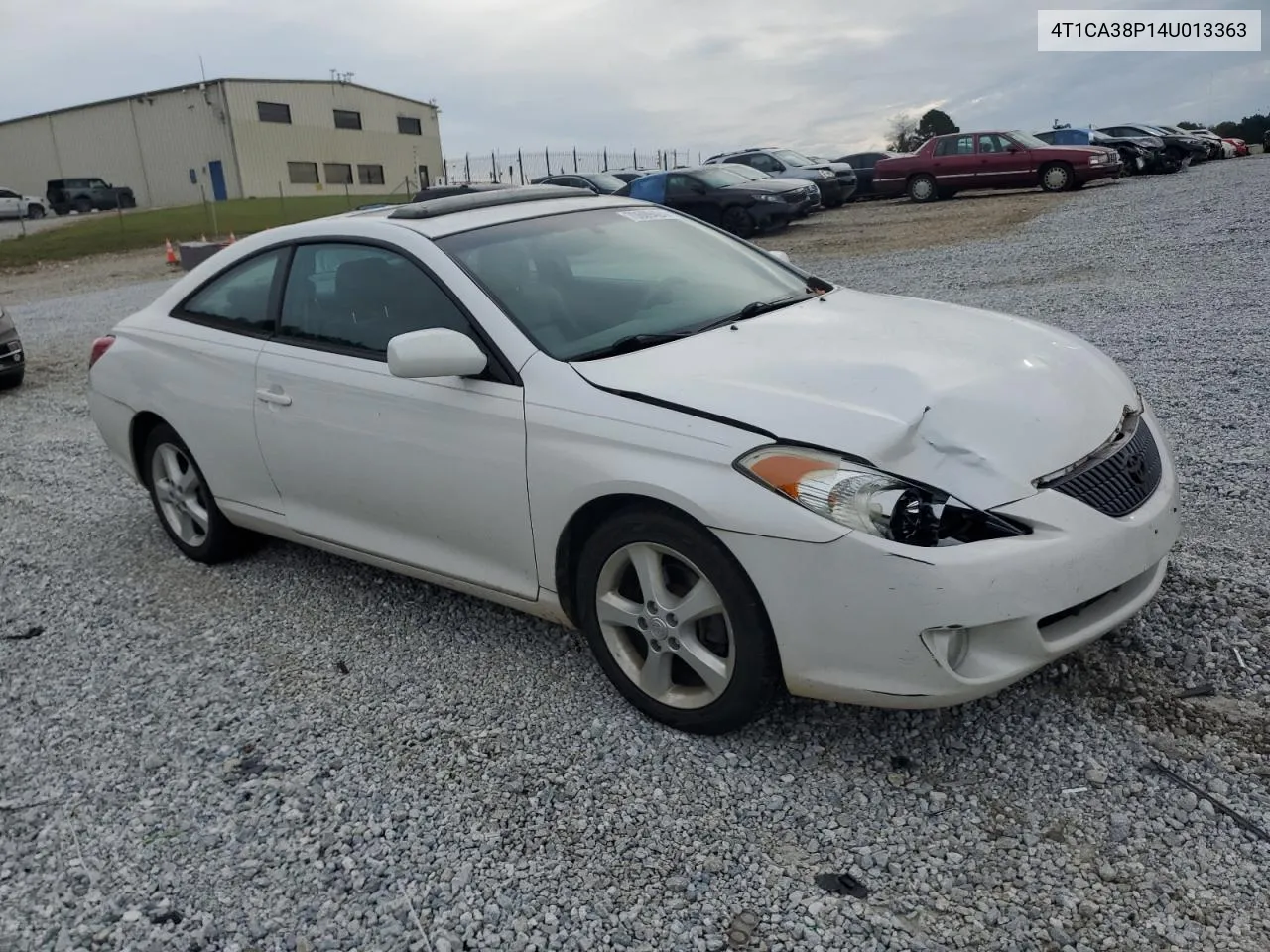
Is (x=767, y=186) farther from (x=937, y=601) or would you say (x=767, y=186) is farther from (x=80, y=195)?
(x=80, y=195)

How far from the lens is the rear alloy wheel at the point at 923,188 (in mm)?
22938

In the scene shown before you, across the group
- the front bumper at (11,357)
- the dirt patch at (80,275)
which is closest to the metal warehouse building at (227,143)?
the dirt patch at (80,275)

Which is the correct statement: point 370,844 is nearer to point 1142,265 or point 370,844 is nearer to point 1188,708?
point 1188,708

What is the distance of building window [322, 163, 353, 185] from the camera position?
58.0 metres

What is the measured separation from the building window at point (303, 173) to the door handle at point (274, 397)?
5613 cm

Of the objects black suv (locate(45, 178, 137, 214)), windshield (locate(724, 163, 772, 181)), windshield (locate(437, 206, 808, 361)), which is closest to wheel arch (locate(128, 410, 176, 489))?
windshield (locate(437, 206, 808, 361))

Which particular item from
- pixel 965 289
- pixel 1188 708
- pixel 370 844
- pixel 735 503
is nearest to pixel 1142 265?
pixel 965 289

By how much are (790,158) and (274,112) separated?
131ft

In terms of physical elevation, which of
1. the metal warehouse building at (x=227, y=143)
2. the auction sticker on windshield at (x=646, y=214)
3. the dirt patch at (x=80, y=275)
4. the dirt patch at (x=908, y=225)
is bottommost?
the dirt patch at (x=80, y=275)

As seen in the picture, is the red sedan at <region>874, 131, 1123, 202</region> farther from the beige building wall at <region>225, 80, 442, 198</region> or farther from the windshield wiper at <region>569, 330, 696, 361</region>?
the beige building wall at <region>225, 80, 442, 198</region>

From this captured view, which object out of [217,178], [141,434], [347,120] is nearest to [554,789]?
[141,434]

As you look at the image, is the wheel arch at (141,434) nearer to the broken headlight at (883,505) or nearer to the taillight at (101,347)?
the taillight at (101,347)

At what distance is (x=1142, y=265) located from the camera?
10.6 m

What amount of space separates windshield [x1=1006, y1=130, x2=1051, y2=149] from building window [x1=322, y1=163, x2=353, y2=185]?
44.1 m
